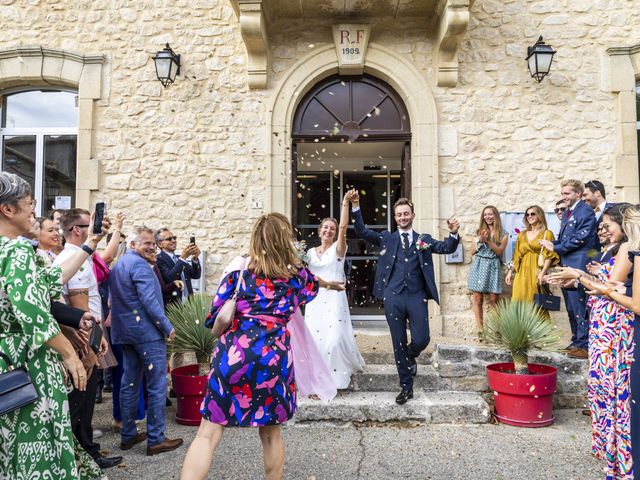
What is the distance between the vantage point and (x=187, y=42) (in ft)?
23.1

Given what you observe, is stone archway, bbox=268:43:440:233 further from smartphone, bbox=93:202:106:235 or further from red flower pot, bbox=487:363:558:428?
smartphone, bbox=93:202:106:235

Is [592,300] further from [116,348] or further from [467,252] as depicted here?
[116,348]

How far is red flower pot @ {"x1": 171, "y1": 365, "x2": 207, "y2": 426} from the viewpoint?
177 inches

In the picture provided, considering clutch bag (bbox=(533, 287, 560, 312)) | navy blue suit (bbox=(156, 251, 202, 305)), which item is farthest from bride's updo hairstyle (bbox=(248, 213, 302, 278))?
clutch bag (bbox=(533, 287, 560, 312))

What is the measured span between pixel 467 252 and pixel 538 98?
2450 mm

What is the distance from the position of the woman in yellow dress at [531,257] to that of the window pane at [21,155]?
7260 millimetres

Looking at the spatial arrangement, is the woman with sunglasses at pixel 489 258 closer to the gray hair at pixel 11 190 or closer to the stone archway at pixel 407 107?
the stone archway at pixel 407 107

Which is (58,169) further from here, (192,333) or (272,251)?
(272,251)

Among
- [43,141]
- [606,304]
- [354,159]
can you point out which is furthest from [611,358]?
[43,141]

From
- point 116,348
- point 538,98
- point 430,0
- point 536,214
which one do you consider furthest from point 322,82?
point 116,348

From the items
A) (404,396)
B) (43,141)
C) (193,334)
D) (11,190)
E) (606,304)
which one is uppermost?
(43,141)

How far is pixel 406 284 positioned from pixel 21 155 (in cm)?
651

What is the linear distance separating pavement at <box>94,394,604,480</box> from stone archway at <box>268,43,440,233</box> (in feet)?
10.5

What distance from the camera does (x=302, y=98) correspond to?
23.7 ft
